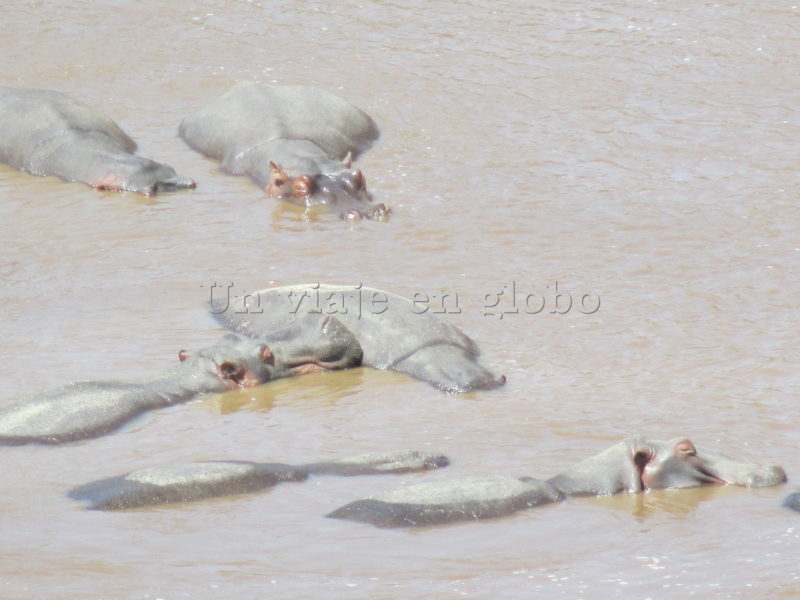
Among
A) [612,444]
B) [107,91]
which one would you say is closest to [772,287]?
[612,444]

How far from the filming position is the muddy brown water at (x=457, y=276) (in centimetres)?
490

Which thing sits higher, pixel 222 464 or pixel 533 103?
pixel 533 103

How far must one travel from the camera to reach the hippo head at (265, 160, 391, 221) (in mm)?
9789

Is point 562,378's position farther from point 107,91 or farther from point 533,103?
point 107,91

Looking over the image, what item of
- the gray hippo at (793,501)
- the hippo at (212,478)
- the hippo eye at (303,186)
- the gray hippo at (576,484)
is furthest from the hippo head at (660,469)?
the hippo eye at (303,186)

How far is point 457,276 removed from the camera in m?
8.55

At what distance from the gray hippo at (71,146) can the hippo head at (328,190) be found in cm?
66

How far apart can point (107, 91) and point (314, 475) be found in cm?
762

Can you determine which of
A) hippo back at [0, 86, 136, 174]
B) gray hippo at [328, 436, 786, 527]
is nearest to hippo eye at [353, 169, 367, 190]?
hippo back at [0, 86, 136, 174]

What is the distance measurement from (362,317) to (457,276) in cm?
126

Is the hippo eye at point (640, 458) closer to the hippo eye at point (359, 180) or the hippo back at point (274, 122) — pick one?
the hippo eye at point (359, 180)

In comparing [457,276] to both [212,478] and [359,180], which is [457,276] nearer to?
[359,180]

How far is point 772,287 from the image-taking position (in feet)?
27.2

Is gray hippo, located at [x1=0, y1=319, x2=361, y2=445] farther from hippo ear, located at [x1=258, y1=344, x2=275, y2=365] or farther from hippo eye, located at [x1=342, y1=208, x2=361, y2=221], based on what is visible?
hippo eye, located at [x1=342, y1=208, x2=361, y2=221]
